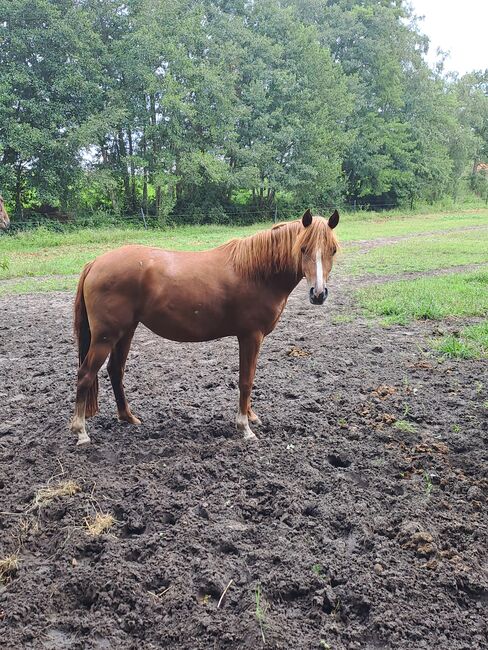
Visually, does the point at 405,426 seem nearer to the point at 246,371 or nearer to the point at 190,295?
the point at 246,371

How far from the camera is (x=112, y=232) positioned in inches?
808

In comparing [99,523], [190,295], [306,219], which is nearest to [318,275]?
[306,219]

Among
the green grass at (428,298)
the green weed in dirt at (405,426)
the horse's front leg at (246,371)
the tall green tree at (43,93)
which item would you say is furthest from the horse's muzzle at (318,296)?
the tall green tree at (43,93)

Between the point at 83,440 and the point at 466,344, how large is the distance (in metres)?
4.74

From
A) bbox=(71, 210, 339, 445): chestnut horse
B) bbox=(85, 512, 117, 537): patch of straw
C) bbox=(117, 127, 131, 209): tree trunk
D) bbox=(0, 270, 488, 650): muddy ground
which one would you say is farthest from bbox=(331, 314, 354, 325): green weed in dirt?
bbox=(117, 127, 131, 209): tree trunk

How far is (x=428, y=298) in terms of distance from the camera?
26.9 feet

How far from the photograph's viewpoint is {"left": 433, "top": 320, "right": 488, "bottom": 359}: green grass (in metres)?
5.60

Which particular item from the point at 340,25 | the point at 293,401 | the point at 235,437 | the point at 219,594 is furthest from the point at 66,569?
the point at 340,25

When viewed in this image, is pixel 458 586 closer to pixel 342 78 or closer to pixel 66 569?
pixel 66 569

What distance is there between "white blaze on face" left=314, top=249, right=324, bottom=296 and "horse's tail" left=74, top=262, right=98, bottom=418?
1879mm

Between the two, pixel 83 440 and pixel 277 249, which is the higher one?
pixel 277 249

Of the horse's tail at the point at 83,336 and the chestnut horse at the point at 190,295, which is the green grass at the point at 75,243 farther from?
the chestnut horse at the point at 190,295

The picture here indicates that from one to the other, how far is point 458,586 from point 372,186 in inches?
1504

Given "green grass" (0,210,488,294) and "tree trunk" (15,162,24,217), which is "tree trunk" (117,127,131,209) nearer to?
"green grass" (0,210,488,294)
